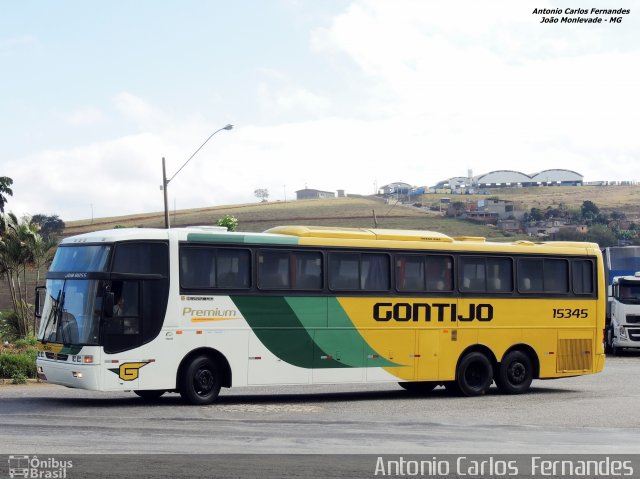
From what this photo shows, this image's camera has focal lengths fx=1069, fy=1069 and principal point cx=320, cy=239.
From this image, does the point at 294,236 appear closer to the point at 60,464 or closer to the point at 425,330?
the point at 425,330

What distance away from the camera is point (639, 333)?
39062 mm

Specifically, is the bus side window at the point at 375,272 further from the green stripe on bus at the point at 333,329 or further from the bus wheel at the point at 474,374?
the bus wheel at the point at 474,374

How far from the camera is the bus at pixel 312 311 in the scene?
744 inches

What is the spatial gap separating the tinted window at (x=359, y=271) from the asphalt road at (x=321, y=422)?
2.33m

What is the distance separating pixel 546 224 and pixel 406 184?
64.7 meters

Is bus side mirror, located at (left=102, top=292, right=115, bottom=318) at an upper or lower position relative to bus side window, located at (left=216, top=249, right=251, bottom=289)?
lower

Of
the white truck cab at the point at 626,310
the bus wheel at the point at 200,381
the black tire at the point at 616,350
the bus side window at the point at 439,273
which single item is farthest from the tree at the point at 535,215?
the bus wheel at the point at 200,381

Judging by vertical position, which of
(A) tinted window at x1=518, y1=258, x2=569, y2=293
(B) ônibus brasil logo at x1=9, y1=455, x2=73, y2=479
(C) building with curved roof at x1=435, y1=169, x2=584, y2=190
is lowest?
(B) ônibus brasil logo at x1=9, y1=455, x2=73, y2=479

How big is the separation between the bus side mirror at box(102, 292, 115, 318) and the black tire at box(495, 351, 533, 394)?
29.9ft

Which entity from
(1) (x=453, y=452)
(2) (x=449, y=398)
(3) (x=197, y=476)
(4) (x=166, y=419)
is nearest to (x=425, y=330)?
(2) (x=449, y=398)

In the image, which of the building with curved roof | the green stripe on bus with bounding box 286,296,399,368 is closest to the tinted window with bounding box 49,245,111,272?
the green stripe on bus with bounding box 286,296,399,368

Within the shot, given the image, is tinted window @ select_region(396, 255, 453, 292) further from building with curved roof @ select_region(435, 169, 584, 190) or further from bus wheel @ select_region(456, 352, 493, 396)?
building with curved roof @ select_region(435, 169, 584, 190)

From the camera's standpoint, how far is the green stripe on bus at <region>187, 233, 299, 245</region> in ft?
65.1

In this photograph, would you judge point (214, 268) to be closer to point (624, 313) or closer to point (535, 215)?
point (624, 313)
